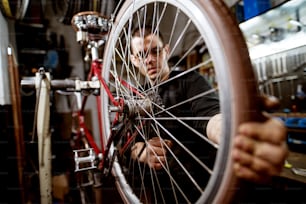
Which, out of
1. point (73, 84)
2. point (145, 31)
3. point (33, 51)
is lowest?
point (73, 84)

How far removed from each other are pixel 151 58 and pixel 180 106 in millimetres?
209

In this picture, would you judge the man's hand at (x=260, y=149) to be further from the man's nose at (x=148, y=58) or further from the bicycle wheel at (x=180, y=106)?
the man's nose at (x=148, y=58)

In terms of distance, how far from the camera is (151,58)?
848 millimetres

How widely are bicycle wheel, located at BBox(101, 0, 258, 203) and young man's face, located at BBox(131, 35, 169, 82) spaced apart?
23 mm

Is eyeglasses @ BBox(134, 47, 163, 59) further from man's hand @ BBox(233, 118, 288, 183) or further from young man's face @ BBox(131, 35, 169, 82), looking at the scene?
man's hand @ BBox(233, 118, 288, 183)

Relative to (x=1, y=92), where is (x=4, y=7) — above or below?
above

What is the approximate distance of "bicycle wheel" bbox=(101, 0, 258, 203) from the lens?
418mm

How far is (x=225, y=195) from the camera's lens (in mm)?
440

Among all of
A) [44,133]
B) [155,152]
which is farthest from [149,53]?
[44,133]

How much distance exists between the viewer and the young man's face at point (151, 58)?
2.70 feet

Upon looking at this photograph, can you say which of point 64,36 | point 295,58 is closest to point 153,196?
point 295,58

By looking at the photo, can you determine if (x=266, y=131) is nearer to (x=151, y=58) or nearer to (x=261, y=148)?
(x=261, y=148)

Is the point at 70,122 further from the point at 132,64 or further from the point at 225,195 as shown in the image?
the point at 225,195

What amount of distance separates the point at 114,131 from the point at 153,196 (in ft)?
0.97
